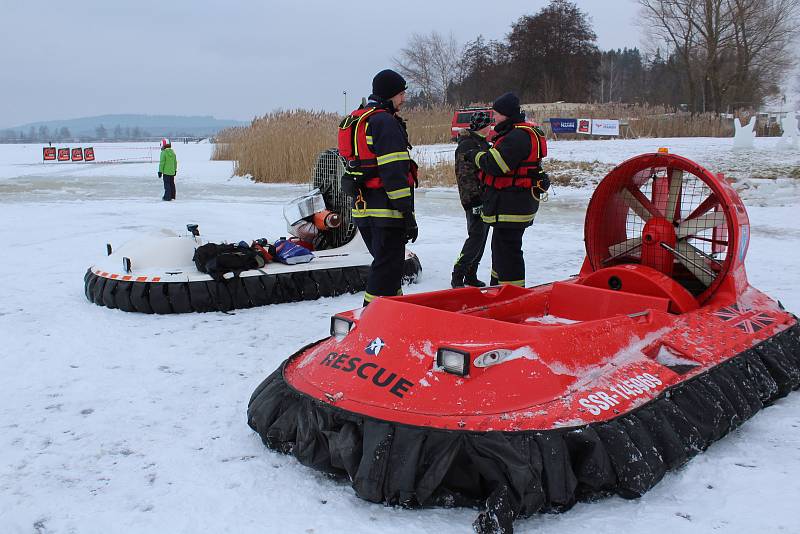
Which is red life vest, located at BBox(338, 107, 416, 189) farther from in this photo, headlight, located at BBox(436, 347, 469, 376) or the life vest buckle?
headlight, located at BBox(436, 347, 469, 376)

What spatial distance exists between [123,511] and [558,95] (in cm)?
3389

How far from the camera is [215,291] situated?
14.1 feet

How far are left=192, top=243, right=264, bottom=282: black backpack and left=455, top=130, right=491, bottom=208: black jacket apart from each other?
4.79 ft

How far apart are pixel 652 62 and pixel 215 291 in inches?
1570

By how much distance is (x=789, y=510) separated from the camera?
2.04 m

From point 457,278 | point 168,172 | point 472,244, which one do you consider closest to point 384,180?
point 472,244

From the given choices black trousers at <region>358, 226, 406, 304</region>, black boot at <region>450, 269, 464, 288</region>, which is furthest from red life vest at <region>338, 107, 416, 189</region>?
black boot at <region>450, 269, 464, 288</region>

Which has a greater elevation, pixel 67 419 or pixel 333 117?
pixel 333 117

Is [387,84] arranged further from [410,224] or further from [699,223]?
[699,223]

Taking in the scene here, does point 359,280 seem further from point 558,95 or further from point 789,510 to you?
point 558,95

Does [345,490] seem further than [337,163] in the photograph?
No

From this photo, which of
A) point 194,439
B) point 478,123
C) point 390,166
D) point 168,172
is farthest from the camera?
point 168,172

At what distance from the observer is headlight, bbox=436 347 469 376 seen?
2.16m

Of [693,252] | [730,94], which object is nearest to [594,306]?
[693,252]
